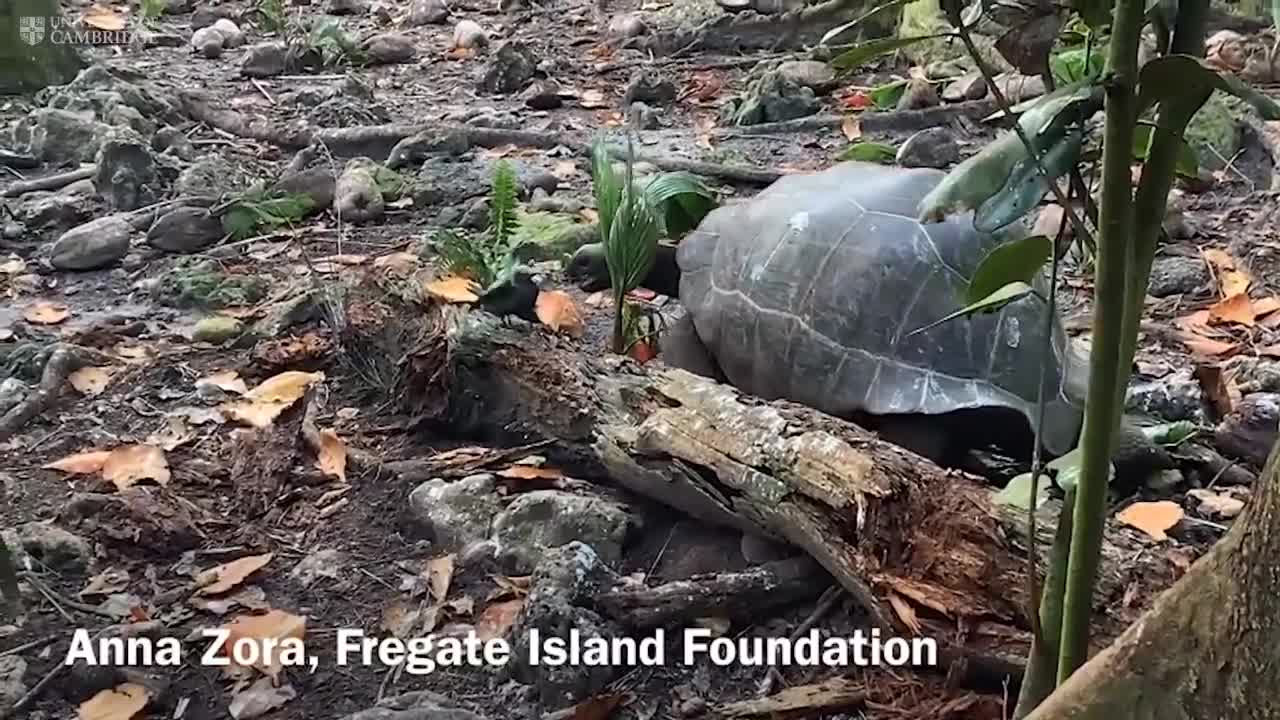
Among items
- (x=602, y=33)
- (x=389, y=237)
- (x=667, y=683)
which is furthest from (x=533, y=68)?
(x=667, y=683)

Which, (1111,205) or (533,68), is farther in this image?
(533,68)

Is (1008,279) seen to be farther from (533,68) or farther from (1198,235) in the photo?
(533,68)

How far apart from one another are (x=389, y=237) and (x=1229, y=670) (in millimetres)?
3071

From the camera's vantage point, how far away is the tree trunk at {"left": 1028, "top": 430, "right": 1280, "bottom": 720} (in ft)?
3.11

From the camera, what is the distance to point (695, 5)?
6.10 metres

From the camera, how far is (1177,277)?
3.11m

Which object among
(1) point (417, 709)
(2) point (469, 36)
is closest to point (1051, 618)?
(1) point (417, 709)

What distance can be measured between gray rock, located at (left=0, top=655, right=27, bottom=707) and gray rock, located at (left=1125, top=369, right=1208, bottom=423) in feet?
6.06

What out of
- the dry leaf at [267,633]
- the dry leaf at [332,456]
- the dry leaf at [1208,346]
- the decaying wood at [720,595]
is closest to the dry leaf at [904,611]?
the decaying wood at [720,595]

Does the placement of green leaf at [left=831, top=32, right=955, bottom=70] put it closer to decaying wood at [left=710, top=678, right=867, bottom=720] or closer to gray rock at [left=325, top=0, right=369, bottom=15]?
decaying wood at [left=710, top=678, right=867, bottom=720]

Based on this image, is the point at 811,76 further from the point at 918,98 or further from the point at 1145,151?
the point at 1145,151

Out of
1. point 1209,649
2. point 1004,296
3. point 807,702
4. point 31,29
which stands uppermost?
point 31,29

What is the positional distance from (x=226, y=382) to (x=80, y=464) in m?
0.42

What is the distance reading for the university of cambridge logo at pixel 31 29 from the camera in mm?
1725
